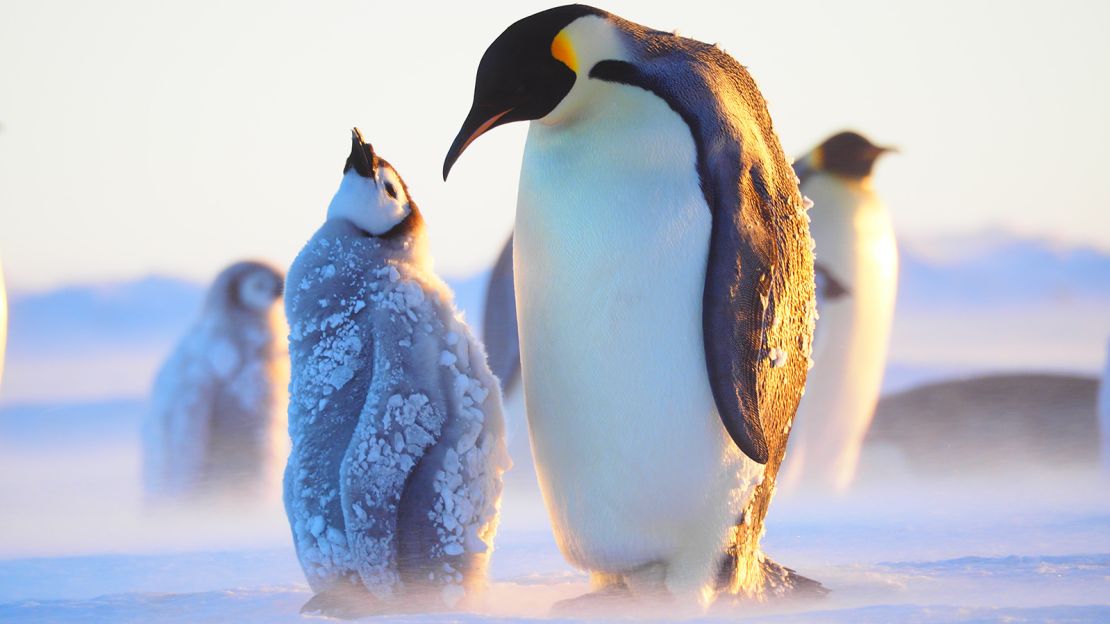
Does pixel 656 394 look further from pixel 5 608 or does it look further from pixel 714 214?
pixel 5 608

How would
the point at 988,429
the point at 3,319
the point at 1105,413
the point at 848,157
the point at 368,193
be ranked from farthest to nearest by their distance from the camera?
the point at 988,429 → the point at 1105,413 → the point at 848,157 → the point at 3,319 → the point at 368,193

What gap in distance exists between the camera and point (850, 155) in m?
4.18

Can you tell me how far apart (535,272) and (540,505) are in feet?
2.85

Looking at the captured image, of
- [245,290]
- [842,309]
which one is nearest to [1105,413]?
[842,309]

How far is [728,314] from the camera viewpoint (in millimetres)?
2148

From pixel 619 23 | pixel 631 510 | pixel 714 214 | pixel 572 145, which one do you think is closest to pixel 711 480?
→ pixel 631 510

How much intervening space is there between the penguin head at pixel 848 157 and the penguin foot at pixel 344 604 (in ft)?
7.78

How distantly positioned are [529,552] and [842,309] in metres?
1.64

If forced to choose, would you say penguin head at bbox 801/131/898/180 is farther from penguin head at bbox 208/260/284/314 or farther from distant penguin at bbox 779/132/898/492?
penguin head at bbox 208/260/284/314

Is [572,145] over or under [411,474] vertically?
over

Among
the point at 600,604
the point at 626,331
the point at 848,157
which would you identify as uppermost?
the point at 848,157

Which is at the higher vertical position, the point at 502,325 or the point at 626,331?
the point at 502,325

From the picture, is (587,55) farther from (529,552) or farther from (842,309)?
(842,309)

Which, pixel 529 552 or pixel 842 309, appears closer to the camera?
pixel 529 552
